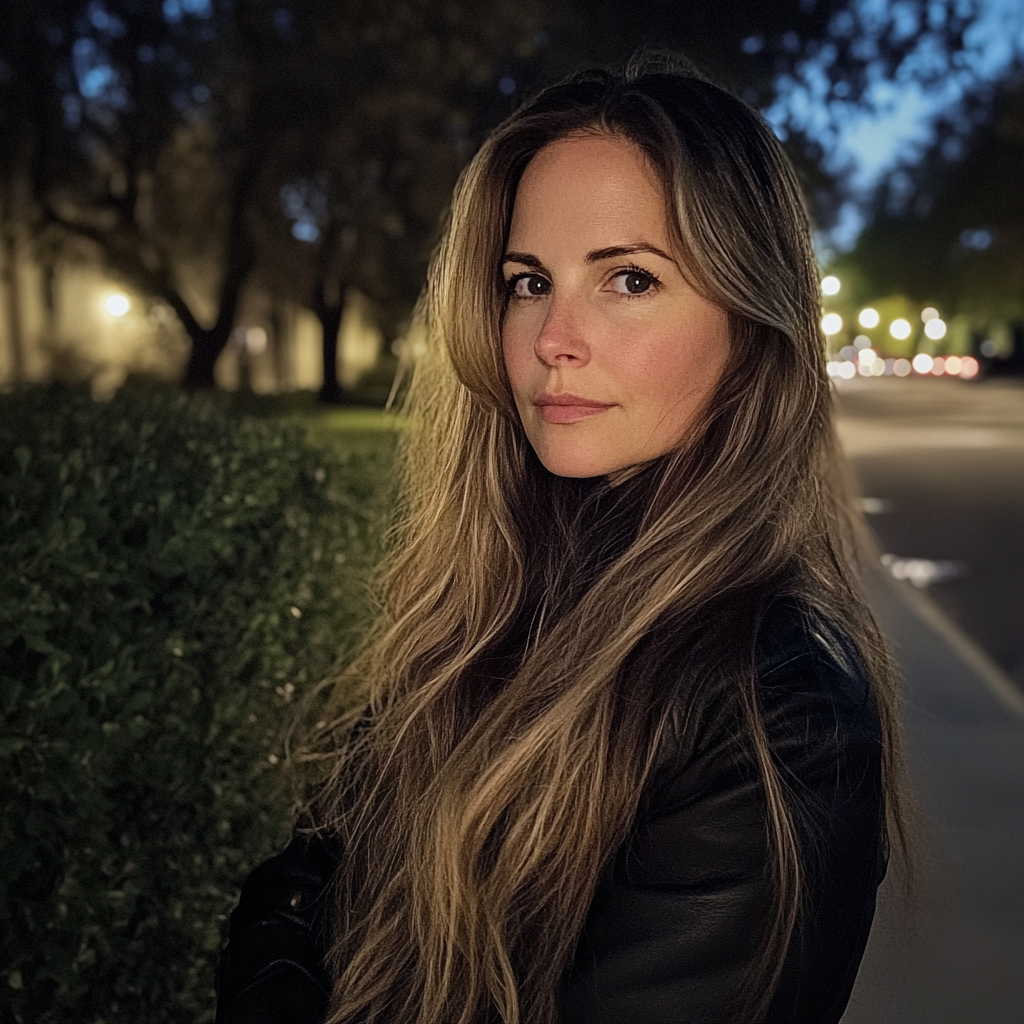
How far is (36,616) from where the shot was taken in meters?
2.11

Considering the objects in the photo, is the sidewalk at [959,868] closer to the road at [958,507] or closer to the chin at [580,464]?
the road at [958,507]

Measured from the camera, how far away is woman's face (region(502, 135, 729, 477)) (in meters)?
1.65

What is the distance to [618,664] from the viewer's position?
1515 millimetres

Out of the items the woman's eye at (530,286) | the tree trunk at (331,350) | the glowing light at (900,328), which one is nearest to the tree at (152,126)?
the tree trunk at (331,350)

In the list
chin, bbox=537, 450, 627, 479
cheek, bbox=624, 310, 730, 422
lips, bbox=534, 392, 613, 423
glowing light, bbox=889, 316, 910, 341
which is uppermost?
glowing light, bbox=889, 316, 910, 341

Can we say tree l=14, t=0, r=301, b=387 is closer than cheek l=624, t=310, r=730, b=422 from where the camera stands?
No

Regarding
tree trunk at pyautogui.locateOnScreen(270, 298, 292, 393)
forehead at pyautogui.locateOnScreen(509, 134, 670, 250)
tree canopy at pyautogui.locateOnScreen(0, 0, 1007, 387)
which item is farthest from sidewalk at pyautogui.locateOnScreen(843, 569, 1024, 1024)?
tree trunk at pyautogui.locateOnScreen(270, 298, 292, 393)

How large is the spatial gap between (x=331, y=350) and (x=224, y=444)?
22.0 metres

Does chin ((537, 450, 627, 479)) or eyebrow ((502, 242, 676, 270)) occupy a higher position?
eyebrow ((502, 242, 676, 270))

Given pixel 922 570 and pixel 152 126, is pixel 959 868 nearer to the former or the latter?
pixel 922 570

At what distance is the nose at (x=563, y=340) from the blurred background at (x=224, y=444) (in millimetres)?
711

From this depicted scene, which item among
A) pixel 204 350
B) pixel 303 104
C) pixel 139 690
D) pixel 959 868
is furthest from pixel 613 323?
pixel 204 350

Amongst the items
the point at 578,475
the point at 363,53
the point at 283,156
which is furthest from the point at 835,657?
the point at 283,156

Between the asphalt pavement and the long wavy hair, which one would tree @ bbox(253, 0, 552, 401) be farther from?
the long wavy hair
